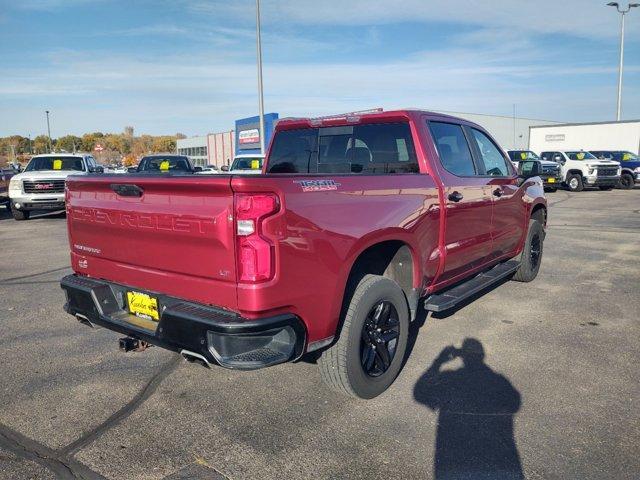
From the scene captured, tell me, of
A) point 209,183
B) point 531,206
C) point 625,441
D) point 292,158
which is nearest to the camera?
point 209,183

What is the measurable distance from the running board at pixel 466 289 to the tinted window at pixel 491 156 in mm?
1015

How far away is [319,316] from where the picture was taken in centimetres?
296

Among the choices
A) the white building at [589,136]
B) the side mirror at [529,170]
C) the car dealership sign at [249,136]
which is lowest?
the side mirror at [529,170]

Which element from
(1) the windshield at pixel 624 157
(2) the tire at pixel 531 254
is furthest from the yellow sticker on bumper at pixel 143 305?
(1) the windshield at pixel 624 157

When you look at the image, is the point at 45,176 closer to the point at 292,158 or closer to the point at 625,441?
the point at 292,158

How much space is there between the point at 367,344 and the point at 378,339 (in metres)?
0.09

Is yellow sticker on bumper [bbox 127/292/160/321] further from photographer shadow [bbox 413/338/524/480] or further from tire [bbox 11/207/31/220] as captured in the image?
tire [bbox 11/207/31/220]

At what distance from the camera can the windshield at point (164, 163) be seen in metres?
15.2

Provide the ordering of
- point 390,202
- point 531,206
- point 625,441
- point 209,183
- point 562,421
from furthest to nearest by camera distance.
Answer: point 531,206 < point 390,202 < point 562,421 < point 625,441 < point 209,183

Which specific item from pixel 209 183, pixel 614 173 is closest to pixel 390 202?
pixel 209 183

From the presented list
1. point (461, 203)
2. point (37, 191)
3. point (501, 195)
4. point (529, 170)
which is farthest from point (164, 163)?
point (461, 203)

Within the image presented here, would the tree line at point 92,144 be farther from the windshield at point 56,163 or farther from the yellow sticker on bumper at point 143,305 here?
the yellow sticker on bumper at point 143,305

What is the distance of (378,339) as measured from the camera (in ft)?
11.6

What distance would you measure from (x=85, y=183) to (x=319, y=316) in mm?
1893
